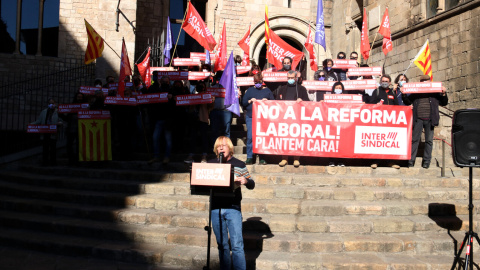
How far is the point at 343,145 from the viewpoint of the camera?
8789mm

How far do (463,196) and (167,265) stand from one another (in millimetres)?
5677

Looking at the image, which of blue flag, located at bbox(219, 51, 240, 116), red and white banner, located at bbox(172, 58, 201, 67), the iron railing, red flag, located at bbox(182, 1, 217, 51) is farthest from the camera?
the iron railing

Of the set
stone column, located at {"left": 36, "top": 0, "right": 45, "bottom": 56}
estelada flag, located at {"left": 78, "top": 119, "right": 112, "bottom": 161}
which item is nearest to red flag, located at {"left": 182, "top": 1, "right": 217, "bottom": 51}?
estelada flag, located at {"left": 78, "top": 119, "right": 112, "bottom": 161}

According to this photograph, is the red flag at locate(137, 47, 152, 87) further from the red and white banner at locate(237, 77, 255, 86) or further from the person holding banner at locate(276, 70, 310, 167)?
the person holding banner at locate(276, 70, 310, 167)

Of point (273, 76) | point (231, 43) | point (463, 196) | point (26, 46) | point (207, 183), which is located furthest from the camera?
point (231, 43)

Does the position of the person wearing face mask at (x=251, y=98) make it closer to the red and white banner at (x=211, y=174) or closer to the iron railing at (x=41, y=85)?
the red and white banner at (x=211, y=174)

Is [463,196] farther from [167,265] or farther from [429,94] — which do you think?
[167,265]

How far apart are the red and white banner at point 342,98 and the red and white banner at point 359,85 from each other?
0.82m

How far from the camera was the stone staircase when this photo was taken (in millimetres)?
5816

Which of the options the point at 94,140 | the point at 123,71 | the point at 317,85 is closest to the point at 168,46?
the point at 123,71

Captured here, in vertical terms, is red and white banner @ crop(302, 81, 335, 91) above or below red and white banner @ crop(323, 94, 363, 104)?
above

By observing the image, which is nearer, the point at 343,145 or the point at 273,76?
the point at 343,145

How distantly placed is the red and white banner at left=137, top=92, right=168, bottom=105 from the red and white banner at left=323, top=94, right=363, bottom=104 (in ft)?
11.6

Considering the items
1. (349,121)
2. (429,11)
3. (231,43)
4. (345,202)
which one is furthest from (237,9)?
(345,202)
